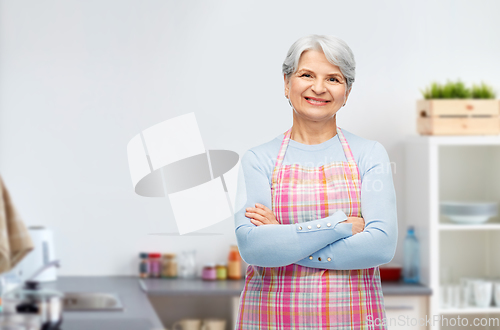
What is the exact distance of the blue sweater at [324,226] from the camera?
4.48 feet

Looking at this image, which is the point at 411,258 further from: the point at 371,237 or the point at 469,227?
the point at 371,237

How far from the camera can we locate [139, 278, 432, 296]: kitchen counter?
2.33 meters

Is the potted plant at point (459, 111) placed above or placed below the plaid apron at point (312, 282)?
above

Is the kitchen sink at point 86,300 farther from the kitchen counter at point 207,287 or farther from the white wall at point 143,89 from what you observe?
the white wall at point 143,89

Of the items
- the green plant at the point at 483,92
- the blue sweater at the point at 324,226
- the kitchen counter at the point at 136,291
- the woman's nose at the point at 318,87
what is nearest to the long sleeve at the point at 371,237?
the blue sweater at the point at 324,226

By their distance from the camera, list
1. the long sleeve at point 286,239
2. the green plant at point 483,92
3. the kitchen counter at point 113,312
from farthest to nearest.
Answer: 1. the green plant at point 483,92
2. the kitchen counter at point 113,312
3. the long sleeve at point 286,239

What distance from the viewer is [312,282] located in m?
1.41

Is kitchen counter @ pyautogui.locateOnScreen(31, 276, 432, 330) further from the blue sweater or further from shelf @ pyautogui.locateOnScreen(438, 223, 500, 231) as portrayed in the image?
the blue sweater

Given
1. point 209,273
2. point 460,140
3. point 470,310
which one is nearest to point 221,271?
point 209,273

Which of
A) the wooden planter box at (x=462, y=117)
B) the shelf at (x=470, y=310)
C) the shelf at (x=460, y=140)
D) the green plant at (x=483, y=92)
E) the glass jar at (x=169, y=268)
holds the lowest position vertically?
the shelf at (x=470, y=310)

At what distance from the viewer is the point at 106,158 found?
2.63 m

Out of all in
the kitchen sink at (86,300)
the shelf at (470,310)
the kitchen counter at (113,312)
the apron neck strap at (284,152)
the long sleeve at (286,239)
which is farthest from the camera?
the shelf at (470,310)

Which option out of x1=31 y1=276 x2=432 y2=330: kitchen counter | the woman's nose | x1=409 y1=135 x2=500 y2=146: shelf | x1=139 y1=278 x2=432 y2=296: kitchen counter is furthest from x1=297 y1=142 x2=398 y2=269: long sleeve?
x1=409 y1=135 x2=500 y2=146: shelf

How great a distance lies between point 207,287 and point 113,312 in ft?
1.78
